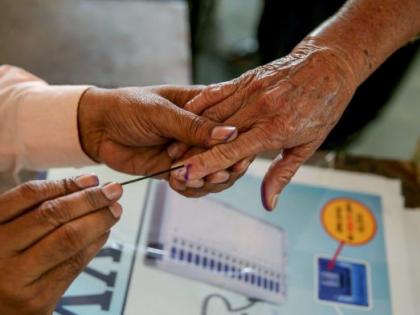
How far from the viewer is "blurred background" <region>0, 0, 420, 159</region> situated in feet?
3.66

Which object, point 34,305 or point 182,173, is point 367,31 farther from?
point 34,305

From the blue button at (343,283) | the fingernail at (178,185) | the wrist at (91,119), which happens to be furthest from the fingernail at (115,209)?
the blue button at (343,283)

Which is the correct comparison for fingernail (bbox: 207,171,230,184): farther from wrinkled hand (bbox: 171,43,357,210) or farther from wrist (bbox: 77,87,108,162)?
wrist (bbox: 77,87,108,162)

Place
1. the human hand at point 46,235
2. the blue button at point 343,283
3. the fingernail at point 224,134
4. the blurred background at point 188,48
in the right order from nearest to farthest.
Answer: the human hand at point 46,235, the fingernail at point 224,134, the blue button at point 343,283, the blurred background at point 188,48

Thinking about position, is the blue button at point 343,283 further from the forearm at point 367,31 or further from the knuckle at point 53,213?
the knuckle at point 53,213

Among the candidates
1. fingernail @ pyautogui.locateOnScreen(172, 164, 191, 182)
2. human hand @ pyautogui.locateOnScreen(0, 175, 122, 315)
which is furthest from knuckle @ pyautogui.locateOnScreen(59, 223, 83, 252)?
fingernail @ pyautogui.locateOnScreen(172, 164, 191, 182)

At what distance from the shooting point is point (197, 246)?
77 cm

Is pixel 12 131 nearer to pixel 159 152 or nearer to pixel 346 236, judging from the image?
pixel 159 152

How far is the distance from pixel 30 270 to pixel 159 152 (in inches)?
11.3


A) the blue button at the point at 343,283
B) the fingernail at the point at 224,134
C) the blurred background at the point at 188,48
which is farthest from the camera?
the blurred background at the point at 188,48

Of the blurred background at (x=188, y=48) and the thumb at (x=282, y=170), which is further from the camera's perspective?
the blurred background at (x=188, y=48)

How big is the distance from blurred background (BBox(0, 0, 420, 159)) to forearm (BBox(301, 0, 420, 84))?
0.74ft

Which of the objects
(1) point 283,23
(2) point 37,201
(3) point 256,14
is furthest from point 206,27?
(2) point 37,201

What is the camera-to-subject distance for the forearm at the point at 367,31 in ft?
2.42
